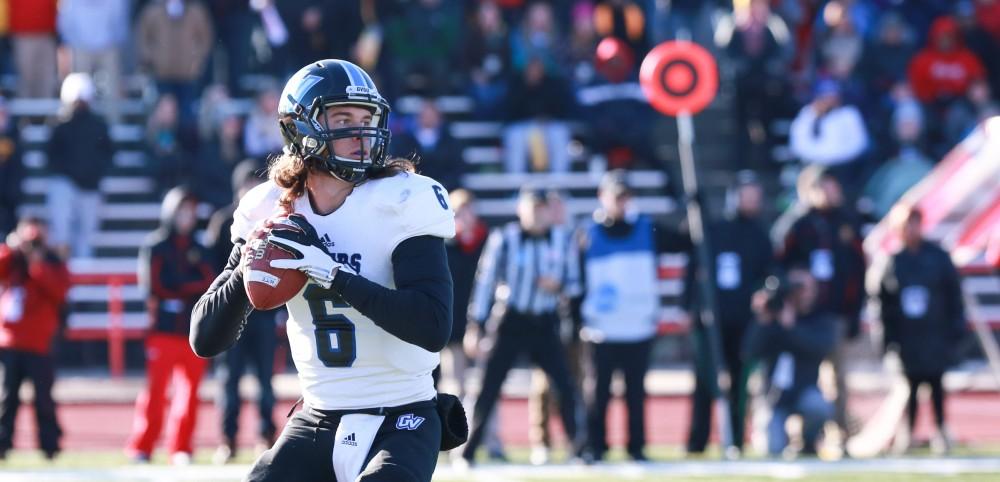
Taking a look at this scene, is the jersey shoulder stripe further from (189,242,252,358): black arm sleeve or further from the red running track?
the red running track

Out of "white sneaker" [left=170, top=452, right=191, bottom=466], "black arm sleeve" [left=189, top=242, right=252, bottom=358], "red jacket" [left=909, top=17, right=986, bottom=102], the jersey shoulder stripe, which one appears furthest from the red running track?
the jersey shoulder stripe

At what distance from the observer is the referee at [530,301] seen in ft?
32.1

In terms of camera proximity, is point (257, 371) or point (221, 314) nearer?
point (221, 314)

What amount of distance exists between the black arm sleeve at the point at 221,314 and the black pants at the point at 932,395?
695cm

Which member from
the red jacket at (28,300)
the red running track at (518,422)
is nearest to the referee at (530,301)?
the red running track at (518,422)

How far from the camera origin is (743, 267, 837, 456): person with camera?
33.2 ft

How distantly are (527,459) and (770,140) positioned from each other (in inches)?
259

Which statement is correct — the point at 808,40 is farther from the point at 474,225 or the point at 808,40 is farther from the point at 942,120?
the point at 474,225

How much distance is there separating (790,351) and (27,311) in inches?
186

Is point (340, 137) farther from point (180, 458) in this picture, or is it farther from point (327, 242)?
point (180, 458)

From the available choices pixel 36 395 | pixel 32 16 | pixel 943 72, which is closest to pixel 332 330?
pixel 36 395

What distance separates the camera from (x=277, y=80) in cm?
1557

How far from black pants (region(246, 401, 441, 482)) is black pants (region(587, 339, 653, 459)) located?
18.2ft

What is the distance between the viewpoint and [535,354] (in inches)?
387
